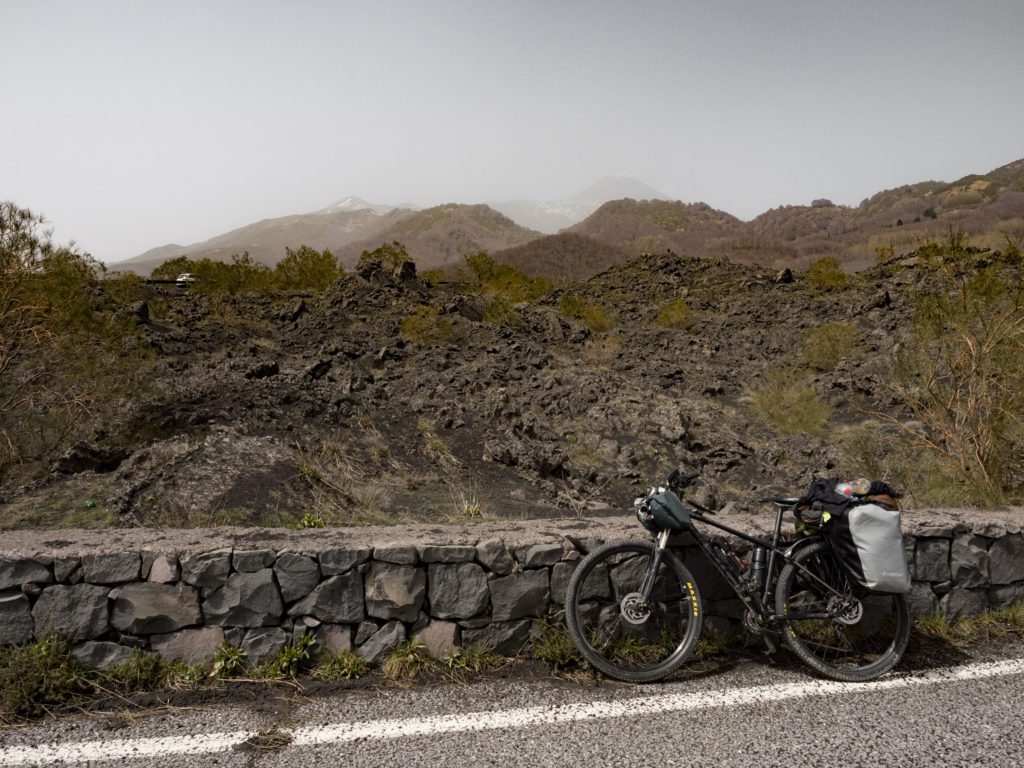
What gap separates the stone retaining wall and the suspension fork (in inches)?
10.8

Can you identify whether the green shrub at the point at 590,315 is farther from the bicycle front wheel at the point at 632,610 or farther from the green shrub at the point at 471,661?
the green shrub at the point at 471,661

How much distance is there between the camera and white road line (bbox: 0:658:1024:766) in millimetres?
2293

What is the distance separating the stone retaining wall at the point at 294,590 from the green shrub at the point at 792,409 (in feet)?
42.3

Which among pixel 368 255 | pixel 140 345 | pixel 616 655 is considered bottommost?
pixel 616 655

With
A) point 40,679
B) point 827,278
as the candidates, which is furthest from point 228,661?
point 827,278

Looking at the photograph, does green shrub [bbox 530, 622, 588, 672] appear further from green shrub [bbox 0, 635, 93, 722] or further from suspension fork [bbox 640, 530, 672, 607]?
green shrub [bbox 0, 635, 93, 722]

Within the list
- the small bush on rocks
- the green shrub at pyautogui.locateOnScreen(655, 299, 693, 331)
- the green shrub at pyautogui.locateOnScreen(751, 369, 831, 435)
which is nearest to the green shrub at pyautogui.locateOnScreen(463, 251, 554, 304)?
the green shrub at pyautogui.locateOnScreen(655, 299, 693, 331)

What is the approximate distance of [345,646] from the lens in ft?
9.61

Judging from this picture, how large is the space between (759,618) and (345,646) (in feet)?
6.80

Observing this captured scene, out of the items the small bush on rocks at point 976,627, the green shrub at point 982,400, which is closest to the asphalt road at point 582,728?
the small bush on rocks at point 976,627

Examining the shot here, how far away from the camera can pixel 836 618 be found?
120 inches

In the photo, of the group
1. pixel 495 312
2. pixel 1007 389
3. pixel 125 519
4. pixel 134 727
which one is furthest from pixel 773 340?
pixel 134 727

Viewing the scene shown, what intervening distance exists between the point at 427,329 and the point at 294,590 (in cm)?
1687

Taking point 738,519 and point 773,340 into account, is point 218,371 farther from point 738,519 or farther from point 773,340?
point 773,340
